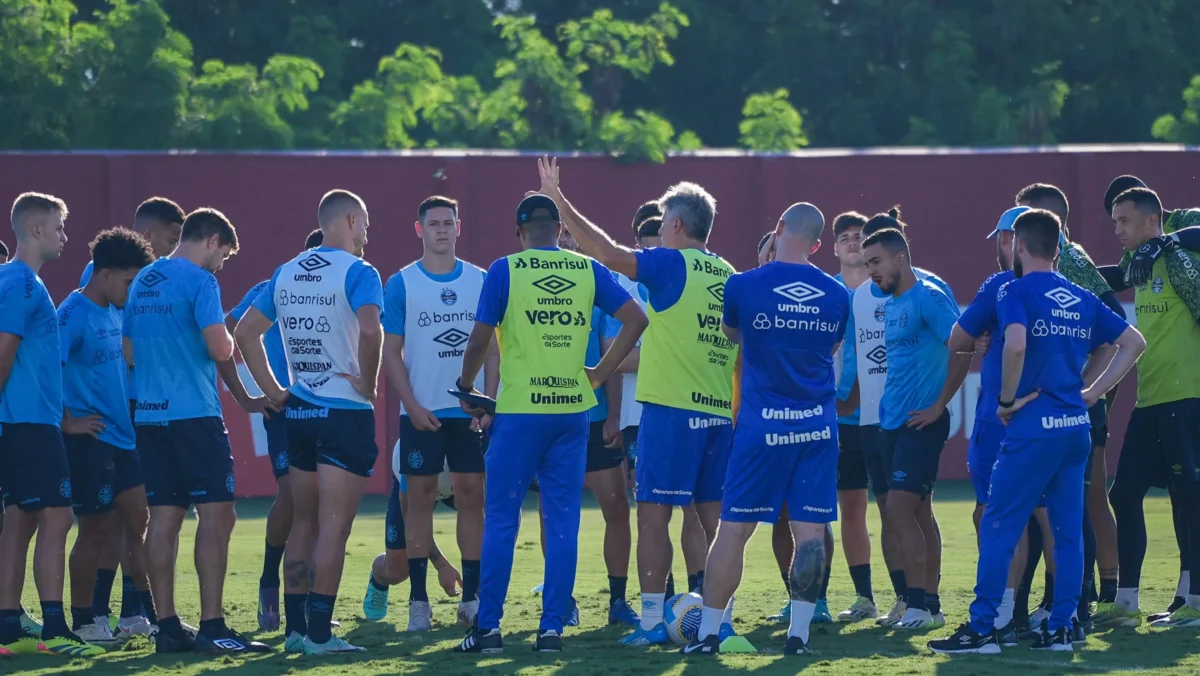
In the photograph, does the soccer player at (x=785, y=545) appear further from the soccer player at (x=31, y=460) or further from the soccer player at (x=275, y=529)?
the soccer player at (x=31, y=460)

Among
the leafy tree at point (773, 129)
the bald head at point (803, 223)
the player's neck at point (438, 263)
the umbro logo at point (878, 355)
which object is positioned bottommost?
the umbro logo at point (878, 355)

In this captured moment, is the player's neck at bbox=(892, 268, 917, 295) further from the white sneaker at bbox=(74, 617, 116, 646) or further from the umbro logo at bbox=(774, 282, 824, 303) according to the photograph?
the white sneaker at bbox=(74, 617, 116, 646)

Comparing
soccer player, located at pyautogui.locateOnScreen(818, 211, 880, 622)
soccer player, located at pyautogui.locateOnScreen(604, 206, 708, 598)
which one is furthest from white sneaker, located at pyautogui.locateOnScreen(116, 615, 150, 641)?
soccer player, located at pyautogui.locateOnScreen(818, 211, 880, 622)

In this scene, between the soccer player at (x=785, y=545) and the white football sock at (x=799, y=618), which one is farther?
the soccer player at (x=785, y=545)

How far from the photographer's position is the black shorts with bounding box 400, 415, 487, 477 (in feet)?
29.0

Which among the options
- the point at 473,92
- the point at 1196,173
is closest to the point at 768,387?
the point at 1196,173

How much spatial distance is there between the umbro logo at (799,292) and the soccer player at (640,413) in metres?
0.80

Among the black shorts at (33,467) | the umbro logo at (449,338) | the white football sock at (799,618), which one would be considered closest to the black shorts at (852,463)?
the white football sock at (799,618)

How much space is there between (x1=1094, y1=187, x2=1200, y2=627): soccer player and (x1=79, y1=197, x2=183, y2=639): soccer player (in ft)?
17.5

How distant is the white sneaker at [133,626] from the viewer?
8.61 metres

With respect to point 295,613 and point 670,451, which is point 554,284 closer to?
point 670,451

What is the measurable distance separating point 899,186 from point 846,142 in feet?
36.2

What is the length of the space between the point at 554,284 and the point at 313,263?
4.06ft

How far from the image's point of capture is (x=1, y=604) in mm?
8023
